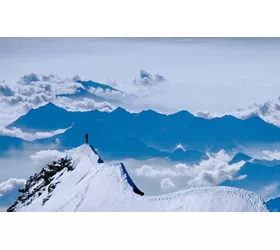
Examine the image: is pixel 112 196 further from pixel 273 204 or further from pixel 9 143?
pixel 273 204

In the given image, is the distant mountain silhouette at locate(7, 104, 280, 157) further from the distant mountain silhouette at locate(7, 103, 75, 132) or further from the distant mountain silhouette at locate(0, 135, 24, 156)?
the distant mountain silhouette at locate(0, 135, 24, 156)

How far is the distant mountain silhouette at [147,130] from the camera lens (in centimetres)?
1489

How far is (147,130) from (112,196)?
7.02 ft

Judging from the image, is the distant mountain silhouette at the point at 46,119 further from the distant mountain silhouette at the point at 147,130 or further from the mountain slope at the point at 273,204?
the mountain slope at the point at 273,204

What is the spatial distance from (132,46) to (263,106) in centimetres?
372

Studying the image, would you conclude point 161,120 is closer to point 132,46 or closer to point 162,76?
point 162,76

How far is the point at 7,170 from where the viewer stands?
14852 mm

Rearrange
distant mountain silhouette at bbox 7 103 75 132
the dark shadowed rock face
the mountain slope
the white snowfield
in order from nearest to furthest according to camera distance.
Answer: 1. the white snowfield
2. the mountain slope
3. the dark shadowed rock face
4. distant mountain silhouette at bbox 7 103 75 132

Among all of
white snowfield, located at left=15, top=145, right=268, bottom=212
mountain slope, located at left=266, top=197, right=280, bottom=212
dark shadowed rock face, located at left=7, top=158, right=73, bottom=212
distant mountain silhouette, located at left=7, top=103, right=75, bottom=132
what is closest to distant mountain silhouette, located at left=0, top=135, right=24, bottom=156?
distant mountain silhouette, located at left=7, top=103, right=75, bottom=132

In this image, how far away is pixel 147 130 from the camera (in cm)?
1509

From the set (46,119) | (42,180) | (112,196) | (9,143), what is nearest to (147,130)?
(112,196)

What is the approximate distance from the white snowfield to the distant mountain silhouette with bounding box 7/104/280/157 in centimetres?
60

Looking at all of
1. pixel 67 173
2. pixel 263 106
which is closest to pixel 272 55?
pixel 263 106

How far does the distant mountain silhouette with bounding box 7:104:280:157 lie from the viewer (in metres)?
14.9
